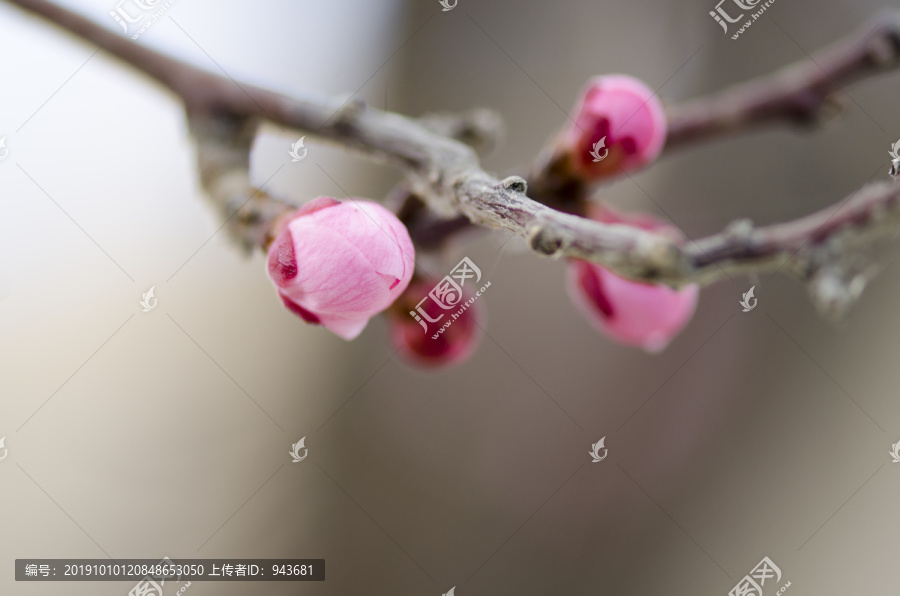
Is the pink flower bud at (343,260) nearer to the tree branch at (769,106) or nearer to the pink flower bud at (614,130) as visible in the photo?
the pink flower bud at (614,130)

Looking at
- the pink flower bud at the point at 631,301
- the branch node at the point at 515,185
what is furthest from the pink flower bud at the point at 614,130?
the branch node at the point at 515,185

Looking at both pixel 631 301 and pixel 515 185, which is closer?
pixel 515 185

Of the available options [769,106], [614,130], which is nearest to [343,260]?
[614,130]

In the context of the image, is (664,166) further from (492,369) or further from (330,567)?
(330,567)

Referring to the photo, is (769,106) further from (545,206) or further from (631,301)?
(545,206)

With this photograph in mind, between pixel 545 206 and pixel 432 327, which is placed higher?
pixel 432 327

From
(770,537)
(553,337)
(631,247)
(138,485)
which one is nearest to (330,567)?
(138,485)
